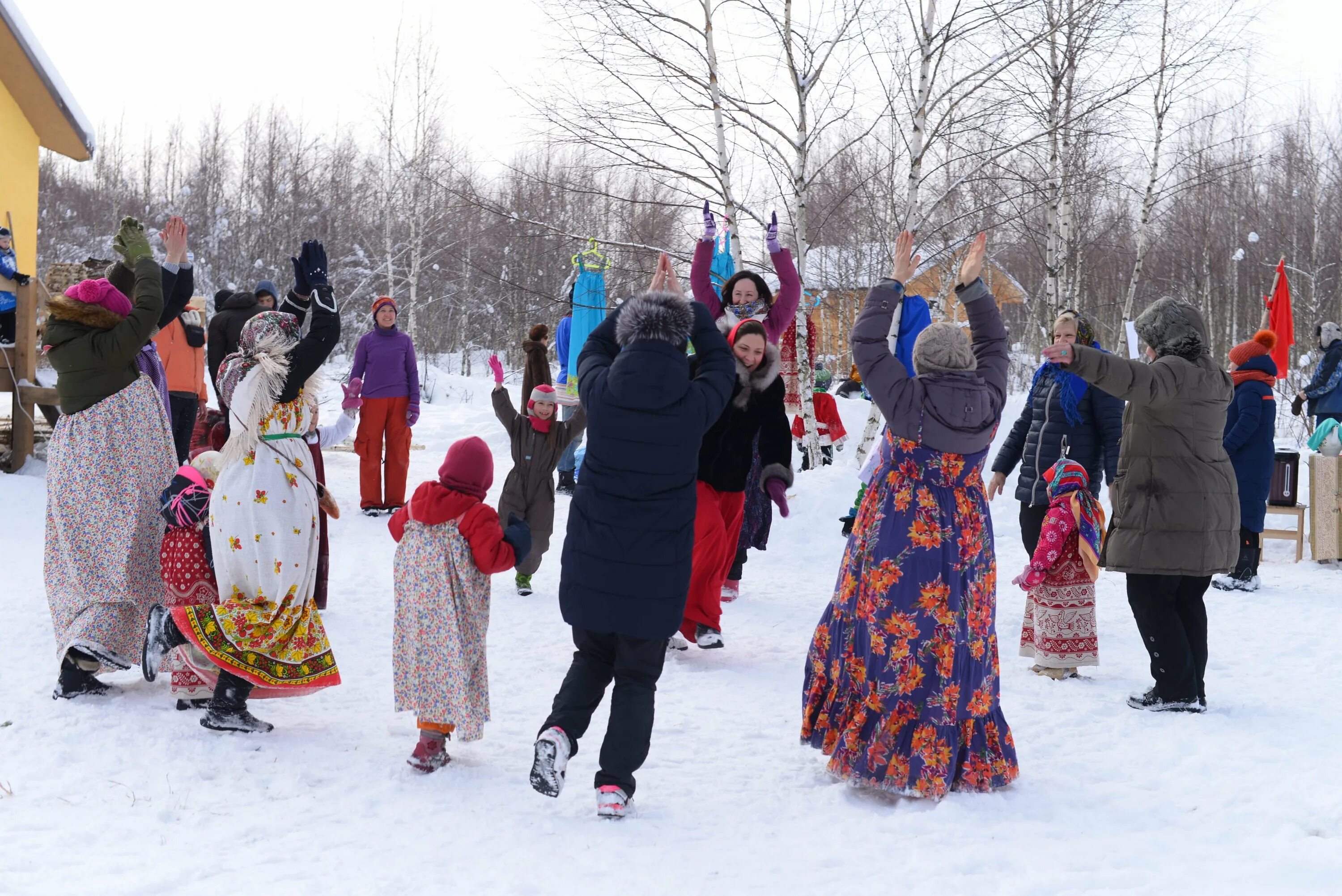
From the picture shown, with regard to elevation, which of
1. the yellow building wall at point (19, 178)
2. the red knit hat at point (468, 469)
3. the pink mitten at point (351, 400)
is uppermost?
the yellow building wall at point (19, 178)

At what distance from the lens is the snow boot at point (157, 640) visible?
12.7ft

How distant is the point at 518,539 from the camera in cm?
354

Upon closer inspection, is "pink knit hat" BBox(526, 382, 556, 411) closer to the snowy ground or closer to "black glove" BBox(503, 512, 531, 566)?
the snowy ground

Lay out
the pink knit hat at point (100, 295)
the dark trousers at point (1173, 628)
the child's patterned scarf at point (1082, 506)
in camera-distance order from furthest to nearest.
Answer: the child's patterned scarf at point (1082, 506), the dark trousers at point (1173, 628), the pink knit hat at point (100, 295)

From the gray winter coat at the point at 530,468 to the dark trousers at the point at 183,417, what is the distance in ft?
9.99

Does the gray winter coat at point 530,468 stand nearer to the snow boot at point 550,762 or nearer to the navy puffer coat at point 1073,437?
the navy puffer coat at point 1073,437

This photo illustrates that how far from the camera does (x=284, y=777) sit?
3422 mm

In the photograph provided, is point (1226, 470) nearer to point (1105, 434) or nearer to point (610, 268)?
point (1105, 434)

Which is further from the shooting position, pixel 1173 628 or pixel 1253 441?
pixel 1253 441

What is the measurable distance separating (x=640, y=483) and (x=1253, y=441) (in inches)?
244

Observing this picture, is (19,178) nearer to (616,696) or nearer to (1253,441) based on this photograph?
(616,696)

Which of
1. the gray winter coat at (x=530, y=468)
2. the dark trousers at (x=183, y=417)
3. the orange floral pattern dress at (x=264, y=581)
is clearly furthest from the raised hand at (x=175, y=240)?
the dark trousers at (x=183, y=417)

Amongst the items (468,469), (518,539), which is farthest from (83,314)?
(518,539)

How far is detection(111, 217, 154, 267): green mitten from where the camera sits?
4.46 metres
